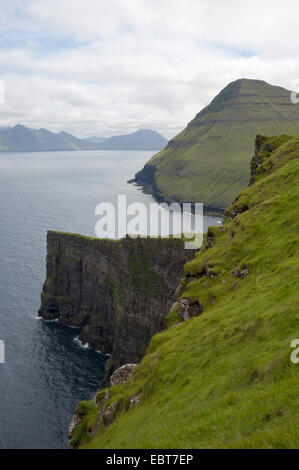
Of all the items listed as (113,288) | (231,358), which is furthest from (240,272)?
(113,288)

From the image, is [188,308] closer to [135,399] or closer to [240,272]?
[240,272]

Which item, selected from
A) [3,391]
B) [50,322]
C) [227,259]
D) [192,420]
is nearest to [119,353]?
[3,391]

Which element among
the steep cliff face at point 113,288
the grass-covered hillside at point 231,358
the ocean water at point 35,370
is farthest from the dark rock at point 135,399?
the steep cliff face at point 113,288

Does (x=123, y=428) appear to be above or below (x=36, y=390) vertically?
above

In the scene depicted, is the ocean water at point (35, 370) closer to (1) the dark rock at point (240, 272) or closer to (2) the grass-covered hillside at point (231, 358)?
(2) the grass-covered hillside at point (231, 358)

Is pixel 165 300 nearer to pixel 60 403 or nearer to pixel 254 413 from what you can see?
pixel 60 403

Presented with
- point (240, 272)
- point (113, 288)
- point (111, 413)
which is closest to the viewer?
point (111, 413)
